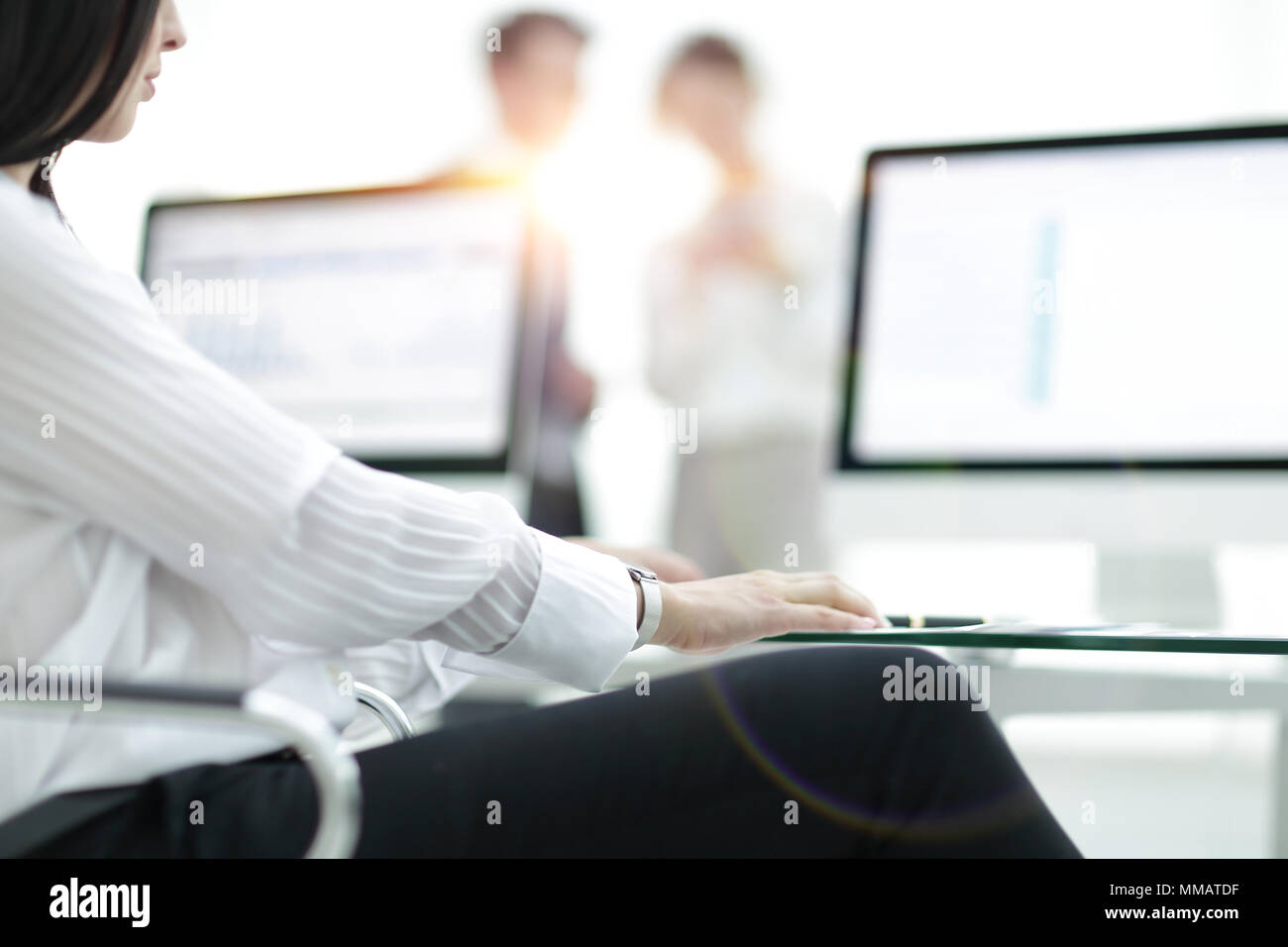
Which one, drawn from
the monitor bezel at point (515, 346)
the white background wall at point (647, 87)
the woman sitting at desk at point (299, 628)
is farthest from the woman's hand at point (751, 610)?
the white background wall at point (647, 87)

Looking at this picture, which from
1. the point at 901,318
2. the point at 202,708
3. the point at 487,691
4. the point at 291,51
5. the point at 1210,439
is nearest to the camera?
the point at 202,708

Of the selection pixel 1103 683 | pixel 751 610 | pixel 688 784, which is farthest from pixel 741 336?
pixel 688 784

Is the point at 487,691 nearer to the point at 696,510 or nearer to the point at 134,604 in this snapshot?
the point at 696,510

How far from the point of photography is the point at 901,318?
4.84 ft

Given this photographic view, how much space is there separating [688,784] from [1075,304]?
99 centimetres

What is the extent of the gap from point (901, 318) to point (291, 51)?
11.9ft

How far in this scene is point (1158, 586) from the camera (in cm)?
164

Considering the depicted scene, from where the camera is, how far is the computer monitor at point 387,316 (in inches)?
66.1

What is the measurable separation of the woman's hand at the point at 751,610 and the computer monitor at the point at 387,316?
34.9 inches

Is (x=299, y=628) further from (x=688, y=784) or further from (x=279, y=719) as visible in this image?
(x=688, y=784)

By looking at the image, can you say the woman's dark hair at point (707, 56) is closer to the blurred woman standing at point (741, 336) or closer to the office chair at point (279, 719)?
the blurred woman standing at point (741, 336)

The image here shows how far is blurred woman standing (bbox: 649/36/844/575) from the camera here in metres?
2.21

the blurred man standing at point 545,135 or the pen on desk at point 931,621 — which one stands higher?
the blurred man standing at point 545,135
